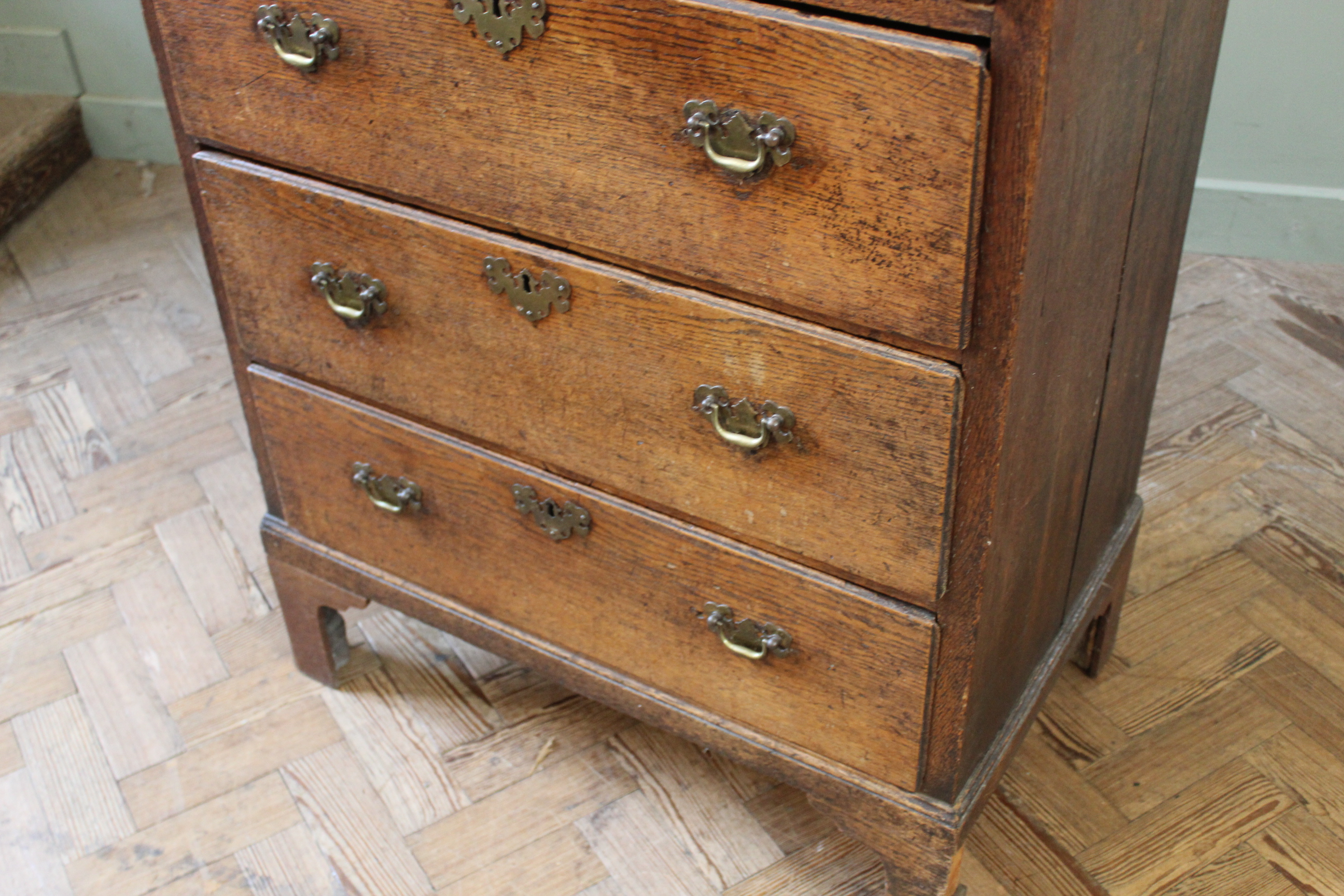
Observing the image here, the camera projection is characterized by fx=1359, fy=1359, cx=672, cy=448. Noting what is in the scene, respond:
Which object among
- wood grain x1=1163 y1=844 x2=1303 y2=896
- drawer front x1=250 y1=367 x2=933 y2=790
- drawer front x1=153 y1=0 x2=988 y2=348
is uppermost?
drawer front x1=153 y1=0 x2=988 y2=348

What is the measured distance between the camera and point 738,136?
3.09ft

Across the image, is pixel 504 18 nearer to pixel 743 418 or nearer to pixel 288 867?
pixel 743 418

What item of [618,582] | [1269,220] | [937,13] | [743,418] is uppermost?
[937,13]

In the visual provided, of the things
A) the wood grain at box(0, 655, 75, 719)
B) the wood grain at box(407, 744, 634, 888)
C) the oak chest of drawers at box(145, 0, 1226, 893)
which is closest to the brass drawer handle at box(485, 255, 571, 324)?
the oak chest of drawers at box(145, 0, 1226, 893)

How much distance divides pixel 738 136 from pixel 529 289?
271 millimetres

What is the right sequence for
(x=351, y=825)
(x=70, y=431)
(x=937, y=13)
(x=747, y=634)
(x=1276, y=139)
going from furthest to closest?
(x=1276, y=139)
(x=70, y=431)
(x=351, y=825)
(x=747, y=634)
(x=937, y=13)

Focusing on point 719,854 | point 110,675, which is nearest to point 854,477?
point 719,854

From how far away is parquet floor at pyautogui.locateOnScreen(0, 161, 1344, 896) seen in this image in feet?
4.65

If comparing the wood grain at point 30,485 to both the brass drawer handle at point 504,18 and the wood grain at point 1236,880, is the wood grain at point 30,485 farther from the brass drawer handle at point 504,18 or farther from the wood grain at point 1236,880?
the wood grain at point 1236,880

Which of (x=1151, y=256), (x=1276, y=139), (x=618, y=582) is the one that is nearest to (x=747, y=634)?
(x=618, y=582)

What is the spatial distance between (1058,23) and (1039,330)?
0.24 metres

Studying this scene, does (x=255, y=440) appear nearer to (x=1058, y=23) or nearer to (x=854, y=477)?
(x=854, y=477)

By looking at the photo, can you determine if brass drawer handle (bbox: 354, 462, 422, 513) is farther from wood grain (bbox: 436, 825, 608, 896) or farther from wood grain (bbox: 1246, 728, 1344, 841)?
wood grain (bbox: 1246, 728, 1344, 841)

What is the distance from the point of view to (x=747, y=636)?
1223 mm
